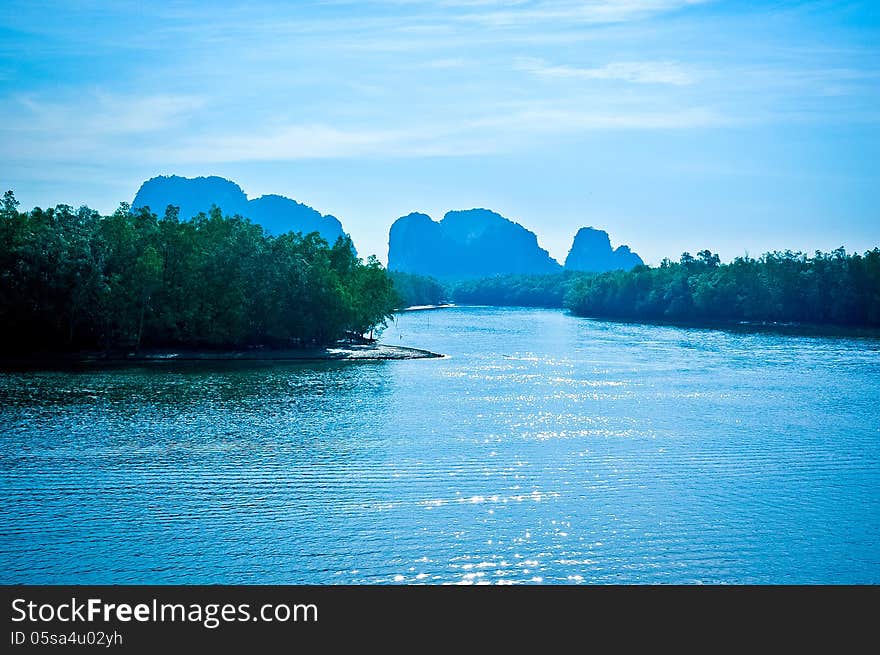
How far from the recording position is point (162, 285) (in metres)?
64.4

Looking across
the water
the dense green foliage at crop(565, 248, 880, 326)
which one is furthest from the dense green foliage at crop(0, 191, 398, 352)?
the dense green foliage at crop(565, 248, 880, 326)

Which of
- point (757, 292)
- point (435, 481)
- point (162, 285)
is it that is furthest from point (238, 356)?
point (757, 292)

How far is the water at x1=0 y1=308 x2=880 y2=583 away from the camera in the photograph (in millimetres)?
19000

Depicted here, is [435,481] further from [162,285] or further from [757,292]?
[757,292]

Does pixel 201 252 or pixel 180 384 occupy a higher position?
pixel 201 252

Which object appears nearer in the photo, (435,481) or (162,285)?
(435,481)

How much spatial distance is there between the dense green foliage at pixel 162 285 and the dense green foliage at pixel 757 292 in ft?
249

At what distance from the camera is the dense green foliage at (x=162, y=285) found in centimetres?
5934

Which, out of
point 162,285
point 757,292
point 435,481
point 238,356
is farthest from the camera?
point 757,292

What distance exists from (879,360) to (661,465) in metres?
47.0

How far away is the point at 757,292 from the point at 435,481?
116m

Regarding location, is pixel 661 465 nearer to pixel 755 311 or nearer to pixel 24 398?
pixel 24 398

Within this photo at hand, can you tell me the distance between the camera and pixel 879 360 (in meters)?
65.9
